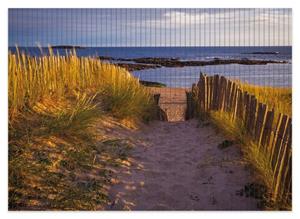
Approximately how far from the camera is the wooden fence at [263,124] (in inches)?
142

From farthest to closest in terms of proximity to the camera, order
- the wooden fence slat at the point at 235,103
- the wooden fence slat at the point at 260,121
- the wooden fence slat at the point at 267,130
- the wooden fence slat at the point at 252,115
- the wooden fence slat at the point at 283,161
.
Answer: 1. the wooden fence slat at the point at 235,103
2. the wooden fence slat at the point at 252,115
3. the wooden fence slat at the point at 260,121
4. the wooden fence slat at the point at 267,130
5. the wooden fence slat at the point at 283,161

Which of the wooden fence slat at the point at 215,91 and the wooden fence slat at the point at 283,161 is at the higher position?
the wooden fence slat at the point at 215,91

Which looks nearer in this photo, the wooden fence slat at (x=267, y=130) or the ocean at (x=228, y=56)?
the wooden fence slat at (x=267, y=130)

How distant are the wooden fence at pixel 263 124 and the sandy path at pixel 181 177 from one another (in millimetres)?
241

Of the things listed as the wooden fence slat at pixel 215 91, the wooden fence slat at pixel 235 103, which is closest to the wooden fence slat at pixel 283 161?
the wooden fence slat at pixel 235 103

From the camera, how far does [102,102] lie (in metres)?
5.82

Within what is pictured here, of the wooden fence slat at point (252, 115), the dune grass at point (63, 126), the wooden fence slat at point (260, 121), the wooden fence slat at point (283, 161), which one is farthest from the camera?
the wooden fence slat at point (252, 115)

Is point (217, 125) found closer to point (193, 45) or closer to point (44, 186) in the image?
point (193, 45)

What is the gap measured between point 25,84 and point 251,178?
2326mm

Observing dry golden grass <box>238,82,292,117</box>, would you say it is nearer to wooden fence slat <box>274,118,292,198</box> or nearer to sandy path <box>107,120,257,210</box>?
sandy path <box>107,120,257,210</box>

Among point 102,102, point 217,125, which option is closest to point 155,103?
point 102,102

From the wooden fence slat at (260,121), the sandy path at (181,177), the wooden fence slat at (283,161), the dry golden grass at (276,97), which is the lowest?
the sandy path at (181,177)
